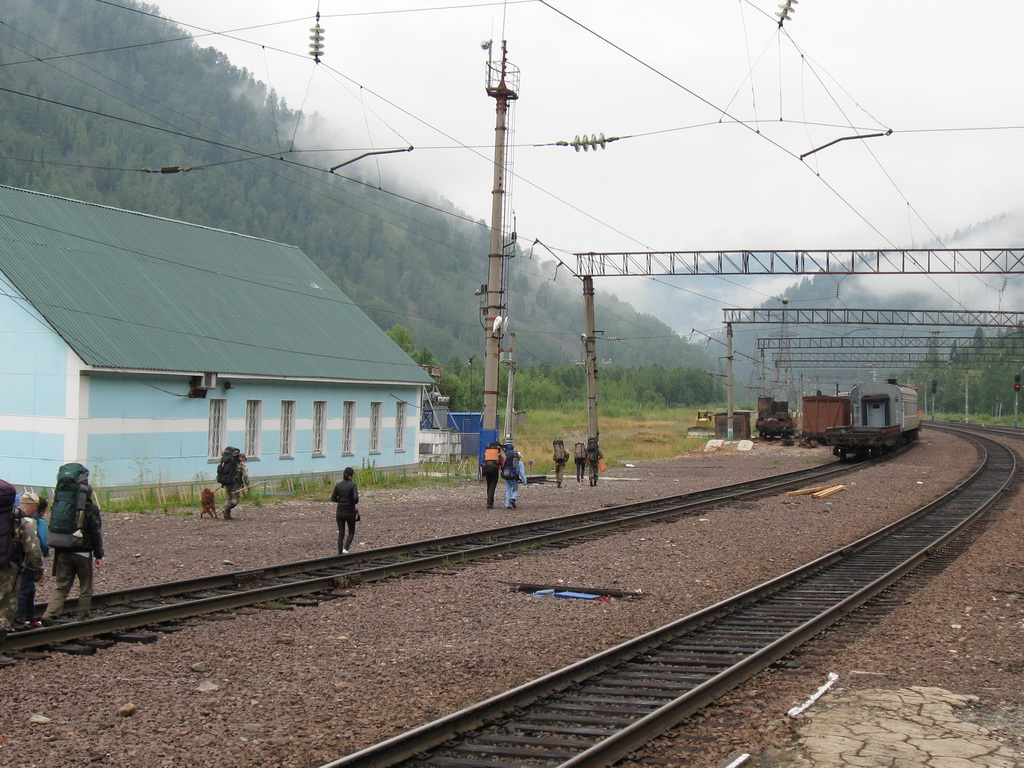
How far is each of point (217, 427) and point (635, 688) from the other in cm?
2139

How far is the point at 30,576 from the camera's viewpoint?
31.3 ft

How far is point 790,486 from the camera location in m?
30.9

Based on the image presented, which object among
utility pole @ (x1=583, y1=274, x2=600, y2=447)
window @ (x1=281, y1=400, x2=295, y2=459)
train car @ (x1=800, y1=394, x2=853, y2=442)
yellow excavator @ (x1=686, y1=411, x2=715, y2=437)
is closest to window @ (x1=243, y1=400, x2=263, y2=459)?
window @ (x1=281, y1=400, x2=295, y2=459)

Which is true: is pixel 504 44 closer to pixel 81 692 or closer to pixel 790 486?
pixel 790 486

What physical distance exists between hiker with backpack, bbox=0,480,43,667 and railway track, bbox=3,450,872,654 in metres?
0.39

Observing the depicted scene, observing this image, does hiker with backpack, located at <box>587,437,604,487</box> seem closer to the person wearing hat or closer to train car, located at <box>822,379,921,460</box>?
train car, located at <box>822,379,921,460</box>

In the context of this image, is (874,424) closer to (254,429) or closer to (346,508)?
(254,429)

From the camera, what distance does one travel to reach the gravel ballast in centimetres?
696

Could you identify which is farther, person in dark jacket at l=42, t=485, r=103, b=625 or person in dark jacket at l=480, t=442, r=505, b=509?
person in dark jacket at l=480, t=442, r=505, b=509

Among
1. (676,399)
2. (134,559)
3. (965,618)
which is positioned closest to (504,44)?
(134,559)

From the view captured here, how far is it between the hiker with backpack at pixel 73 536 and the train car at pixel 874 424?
38787 mm

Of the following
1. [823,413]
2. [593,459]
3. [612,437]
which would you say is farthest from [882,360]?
[593,459]

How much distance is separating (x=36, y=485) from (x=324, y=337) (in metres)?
11.8

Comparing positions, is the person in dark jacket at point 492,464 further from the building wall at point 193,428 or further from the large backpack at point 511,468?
the building wall at point 193,428
